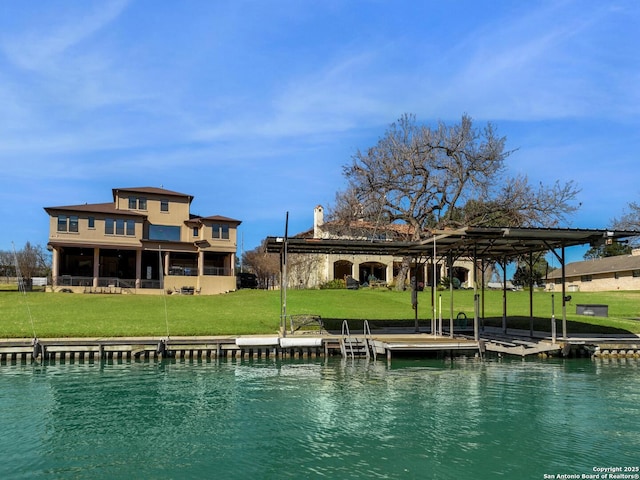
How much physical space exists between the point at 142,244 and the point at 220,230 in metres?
7.60

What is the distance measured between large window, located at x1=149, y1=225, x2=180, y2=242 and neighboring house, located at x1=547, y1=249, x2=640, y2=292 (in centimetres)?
4175

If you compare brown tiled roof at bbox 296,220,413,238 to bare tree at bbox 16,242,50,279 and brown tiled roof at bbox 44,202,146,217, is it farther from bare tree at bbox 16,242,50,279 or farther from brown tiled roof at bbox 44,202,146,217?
bare tree at bbox 16,242,50,279

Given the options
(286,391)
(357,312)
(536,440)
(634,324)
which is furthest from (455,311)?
(536,440)

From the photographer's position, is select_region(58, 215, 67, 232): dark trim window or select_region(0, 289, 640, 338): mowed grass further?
select_region(58, 215, 67, 232): dark trim window

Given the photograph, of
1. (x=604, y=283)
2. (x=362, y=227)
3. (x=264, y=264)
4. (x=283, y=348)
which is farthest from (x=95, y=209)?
(x=604, y=283)

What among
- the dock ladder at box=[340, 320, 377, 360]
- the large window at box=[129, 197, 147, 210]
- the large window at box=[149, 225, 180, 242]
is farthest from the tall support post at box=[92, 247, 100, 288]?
the dock ladder at box=[340, 320, 377, 360]

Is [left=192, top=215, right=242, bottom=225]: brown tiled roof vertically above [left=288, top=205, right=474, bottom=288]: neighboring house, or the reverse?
[left=192, top=215, right=242, bottom=225]: brown tiled roof

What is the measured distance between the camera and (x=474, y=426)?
41.3ft

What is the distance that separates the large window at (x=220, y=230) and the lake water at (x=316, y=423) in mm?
36482

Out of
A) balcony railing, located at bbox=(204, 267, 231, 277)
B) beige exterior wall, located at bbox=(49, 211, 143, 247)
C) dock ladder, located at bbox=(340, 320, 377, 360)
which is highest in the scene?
beige exterior wall, located at bbox=(49, 211, 143, 247)

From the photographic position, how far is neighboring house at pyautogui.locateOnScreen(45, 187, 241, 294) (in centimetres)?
5159

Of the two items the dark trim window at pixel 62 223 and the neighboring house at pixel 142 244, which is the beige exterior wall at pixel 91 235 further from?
the dark trim window at pixel 62 223

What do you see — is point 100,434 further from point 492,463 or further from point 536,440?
point 536,440

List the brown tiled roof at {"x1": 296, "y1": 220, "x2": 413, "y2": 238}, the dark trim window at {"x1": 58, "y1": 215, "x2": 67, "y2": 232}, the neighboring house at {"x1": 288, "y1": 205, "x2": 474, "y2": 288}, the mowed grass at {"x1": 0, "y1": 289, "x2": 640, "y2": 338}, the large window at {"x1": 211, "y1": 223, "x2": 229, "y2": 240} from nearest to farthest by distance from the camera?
the mowed grass at {"x1": 0, "y1": 289, "x2": 640, "y2": 338}, the brown tiled roof at {"x1": 296, "y1": 220, "x2": 413, "y2": 238}, the dark trim window at {"x1": 58, "y1": 215, "x2": 67, "y2": 232}, the large window at {"x1": 211, "y1": 223, "x2": 229, "y2": 240}, the neighboring house at {"x1": 288, "y1": 205, "x2": 474, "y2": 288}
